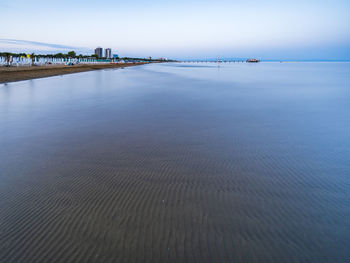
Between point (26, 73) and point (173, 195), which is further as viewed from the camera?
point (26, 73)

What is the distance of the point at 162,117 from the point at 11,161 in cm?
694

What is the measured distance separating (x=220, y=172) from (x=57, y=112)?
35.2 ft

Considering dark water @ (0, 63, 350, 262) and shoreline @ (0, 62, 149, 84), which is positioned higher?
shoreline @ (0, 62, 149, 84)

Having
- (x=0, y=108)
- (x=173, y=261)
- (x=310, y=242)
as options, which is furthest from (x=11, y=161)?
(x=0, y=108)

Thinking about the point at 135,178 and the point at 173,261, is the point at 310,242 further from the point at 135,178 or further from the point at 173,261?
the point at 135,178

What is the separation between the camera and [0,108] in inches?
526

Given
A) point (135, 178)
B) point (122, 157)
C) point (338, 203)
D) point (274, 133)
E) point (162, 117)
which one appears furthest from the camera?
point (162, 117)

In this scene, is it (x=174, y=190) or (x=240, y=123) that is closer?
(x=174, y=190)

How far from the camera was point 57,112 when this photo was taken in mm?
12672

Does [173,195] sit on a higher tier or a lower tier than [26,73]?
lower

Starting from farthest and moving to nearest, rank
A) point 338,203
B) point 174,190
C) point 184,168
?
point 184,168
point 174,190
point 338,203

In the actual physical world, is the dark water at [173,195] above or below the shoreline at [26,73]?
below

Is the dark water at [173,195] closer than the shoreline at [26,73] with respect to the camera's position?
Yes

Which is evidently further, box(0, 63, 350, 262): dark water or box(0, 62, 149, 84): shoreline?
box(0, 62, 149, 84): shoreline
